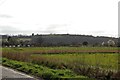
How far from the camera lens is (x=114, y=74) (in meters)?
14.3

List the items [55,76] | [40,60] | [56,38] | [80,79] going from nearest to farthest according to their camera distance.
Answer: [80,79] < [55,76] < [40,60] < [56,38]

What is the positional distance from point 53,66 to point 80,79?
6955mm

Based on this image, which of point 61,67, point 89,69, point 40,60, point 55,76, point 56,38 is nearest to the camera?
point 55,76

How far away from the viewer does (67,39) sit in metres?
153

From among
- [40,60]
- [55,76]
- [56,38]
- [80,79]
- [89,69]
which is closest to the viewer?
[80,79]

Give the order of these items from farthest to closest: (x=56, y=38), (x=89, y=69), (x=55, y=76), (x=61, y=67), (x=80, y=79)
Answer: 1. (x=56, y=38)
2. (x=61, y=67)
3. (x=89, y=69)
4. (x=55, y=76)
5. (x=80, y=79)

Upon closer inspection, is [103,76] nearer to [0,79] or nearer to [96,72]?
[96,72]

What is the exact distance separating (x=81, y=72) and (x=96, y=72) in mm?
1434

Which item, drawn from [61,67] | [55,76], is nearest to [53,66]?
[61,67]

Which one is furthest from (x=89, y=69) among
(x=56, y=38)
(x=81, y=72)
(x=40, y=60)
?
(x=56, y=38)

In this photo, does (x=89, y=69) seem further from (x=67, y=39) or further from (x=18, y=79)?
(x=67, y=39)

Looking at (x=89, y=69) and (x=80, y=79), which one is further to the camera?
(x=89, y=69)

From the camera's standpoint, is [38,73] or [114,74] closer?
[114,74]

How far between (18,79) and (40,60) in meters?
9.79
